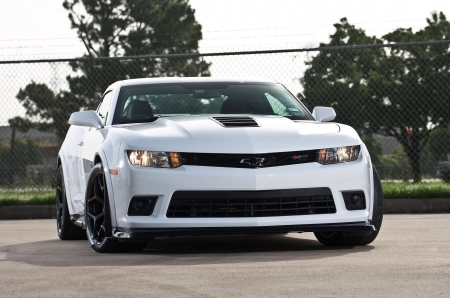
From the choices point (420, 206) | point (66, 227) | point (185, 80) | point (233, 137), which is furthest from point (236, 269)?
point (420, 206)

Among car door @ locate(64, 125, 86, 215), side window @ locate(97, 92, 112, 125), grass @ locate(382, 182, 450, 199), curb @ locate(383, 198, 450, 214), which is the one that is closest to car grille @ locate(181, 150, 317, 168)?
side window @ locate(97, 92, 112, 125)

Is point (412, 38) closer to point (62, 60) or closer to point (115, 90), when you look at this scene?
point (62, 60)

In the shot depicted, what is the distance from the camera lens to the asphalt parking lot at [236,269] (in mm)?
4773

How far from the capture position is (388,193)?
12.9 meters

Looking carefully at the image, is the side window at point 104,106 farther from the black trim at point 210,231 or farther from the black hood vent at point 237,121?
the black trim at point 210,231

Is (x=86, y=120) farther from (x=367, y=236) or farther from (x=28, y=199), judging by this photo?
(x=28, y=199)

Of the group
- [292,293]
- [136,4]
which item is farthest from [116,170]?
[136,4]

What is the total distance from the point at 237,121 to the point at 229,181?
702 millimetres

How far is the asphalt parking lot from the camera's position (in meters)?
4.77

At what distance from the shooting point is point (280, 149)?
6.53 meters

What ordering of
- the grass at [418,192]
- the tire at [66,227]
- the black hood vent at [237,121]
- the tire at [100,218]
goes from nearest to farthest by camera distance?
the tire at [100,218], the black hood vent at [237,121], the tire at [66,227], the grass at [418,192]

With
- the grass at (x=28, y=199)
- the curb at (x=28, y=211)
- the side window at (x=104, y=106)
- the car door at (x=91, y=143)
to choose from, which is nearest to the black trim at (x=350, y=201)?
the car door at (x=91, y=143)

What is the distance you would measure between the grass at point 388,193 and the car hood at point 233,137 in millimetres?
6034

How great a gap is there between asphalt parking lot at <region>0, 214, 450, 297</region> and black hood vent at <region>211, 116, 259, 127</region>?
0.93 metres
